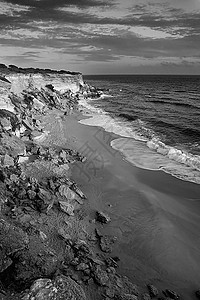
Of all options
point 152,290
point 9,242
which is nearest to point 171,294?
point 152,290

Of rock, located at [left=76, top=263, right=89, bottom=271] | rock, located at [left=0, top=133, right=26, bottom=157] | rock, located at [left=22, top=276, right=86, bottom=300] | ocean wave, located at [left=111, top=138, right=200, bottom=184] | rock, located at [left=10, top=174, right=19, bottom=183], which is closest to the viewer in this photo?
rock, located at [left=22, top=276, right=86, bottom=300]

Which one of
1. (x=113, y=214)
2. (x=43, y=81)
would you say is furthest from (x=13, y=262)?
(x=43, y=81)

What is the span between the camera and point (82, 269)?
9.48 m

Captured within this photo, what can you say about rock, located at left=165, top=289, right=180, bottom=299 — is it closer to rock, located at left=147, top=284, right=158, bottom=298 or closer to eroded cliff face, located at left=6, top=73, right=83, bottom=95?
rock, located at left=147, top=284, right=158, bottom=298

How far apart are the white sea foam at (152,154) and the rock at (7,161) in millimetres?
8863

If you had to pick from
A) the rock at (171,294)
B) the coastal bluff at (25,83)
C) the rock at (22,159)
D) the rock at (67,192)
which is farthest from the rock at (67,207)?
the coastal bluff at (25,83)

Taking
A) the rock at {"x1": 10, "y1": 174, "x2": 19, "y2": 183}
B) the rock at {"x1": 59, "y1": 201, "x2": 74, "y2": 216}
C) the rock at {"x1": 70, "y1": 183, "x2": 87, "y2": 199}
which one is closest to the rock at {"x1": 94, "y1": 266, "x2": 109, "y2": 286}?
the rock at {"x1": 59, "y1": 201, "x2": 74, "y2": 216}

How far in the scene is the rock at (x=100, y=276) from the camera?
9034 millimetres

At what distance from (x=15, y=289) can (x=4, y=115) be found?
18314 mm

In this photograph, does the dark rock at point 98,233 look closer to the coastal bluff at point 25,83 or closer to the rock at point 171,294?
the rock at point 171,294

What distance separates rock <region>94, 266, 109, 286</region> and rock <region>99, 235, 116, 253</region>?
139 centimetres

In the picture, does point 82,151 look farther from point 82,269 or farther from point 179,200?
point 82,269

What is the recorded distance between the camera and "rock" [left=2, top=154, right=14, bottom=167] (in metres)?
15.9

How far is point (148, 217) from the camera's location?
13305 mm
